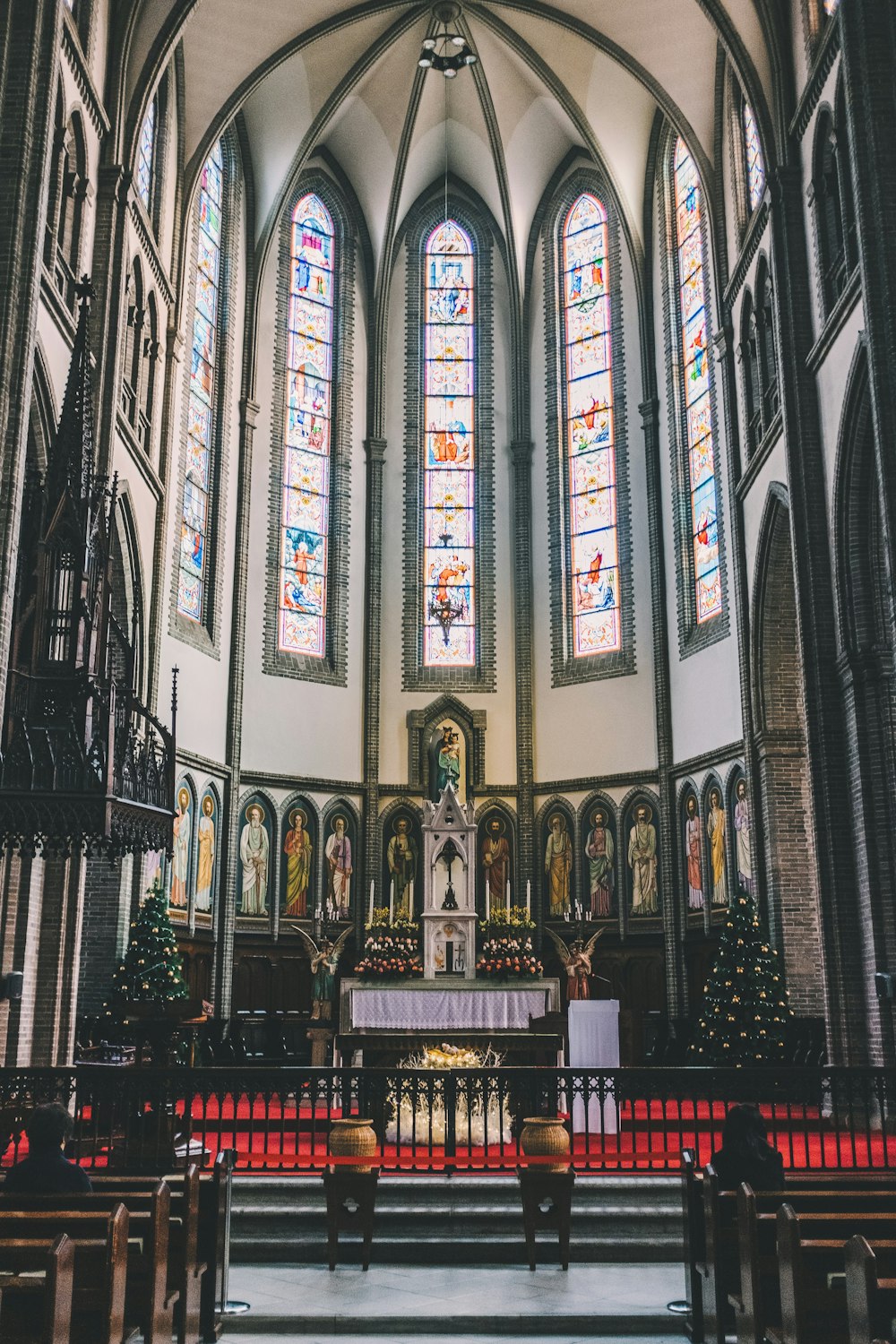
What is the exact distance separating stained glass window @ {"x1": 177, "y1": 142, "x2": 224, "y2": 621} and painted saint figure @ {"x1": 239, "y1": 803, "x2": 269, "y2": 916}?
358cm

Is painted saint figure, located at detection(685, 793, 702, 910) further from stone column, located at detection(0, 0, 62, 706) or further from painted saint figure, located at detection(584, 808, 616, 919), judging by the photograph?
stone column, located at detection(0, 0, 62, 706)

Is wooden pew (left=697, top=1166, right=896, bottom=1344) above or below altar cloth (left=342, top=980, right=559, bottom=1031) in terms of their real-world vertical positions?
below

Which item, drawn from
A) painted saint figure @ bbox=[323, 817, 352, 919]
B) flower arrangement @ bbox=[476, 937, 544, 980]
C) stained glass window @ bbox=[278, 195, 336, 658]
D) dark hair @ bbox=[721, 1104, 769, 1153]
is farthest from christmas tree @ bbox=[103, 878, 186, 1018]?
dark hair @ bbox=[721, 1104, 769, 1153]

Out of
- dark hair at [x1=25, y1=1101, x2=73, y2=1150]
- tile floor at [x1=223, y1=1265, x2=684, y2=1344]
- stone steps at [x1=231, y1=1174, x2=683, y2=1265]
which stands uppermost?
dark hair at [x1=25, y1=1101, x2=73, y2=1150]

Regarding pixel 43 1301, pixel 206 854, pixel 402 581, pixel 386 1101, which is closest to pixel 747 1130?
pixel 43 1301

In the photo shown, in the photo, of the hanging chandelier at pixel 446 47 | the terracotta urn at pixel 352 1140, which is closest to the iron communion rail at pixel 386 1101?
the terracotta urn at pixel 352 1140

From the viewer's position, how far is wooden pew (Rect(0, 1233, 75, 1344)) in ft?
14.6

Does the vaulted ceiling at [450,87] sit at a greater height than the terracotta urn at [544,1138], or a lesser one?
greater

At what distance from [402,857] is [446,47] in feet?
48.8

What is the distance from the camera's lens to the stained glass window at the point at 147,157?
62.5 feet

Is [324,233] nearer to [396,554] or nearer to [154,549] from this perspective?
[396,554]

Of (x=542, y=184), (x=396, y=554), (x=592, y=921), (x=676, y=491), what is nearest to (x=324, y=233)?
(x=542, y=184)

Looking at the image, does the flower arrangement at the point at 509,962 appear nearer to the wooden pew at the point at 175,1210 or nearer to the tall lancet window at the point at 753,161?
the wooden pew at the point at 175,1210

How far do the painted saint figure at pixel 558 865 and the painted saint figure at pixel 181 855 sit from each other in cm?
669
